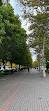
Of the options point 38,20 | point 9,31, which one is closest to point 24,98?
point 9,31

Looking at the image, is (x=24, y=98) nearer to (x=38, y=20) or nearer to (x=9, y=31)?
(x=9, y=31)

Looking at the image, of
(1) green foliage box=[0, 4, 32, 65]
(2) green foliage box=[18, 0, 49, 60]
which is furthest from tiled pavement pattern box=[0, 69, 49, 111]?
(2) green foliage box=[18, 0, 49, 60]

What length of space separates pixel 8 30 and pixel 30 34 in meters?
10.1

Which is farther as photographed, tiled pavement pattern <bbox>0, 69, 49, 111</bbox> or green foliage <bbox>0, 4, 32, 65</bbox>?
green foliage <bbox>0, 4, 32, 65</bbox>

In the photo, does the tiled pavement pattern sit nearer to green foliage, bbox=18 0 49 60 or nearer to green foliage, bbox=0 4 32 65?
green foliage, bbox=0 4 32 65

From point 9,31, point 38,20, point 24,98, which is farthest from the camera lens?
point 38,20

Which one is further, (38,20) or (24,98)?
(38,20)

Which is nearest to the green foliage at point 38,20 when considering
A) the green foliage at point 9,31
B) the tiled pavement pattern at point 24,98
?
the green foliage at point 9,31

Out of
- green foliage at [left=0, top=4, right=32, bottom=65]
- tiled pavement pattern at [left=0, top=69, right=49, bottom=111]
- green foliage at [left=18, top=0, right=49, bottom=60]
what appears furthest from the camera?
green foliage at [left=18, top=0, right=49, bottom=60]

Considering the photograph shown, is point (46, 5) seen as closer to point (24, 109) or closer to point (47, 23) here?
point (47, 23)

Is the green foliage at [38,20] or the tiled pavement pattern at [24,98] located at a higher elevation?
the green foliage at [38,20]

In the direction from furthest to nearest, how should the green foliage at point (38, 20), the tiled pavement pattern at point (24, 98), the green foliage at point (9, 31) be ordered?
the green foliage at point (38, 20)
the green foliage at point (9, 31)
the tiled pavement pattern at point (24, 98)

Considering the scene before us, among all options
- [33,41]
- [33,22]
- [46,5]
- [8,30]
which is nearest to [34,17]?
[33,22]

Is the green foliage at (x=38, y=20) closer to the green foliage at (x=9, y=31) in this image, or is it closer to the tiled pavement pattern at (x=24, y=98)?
the green foliage at (x=9, y=31)
